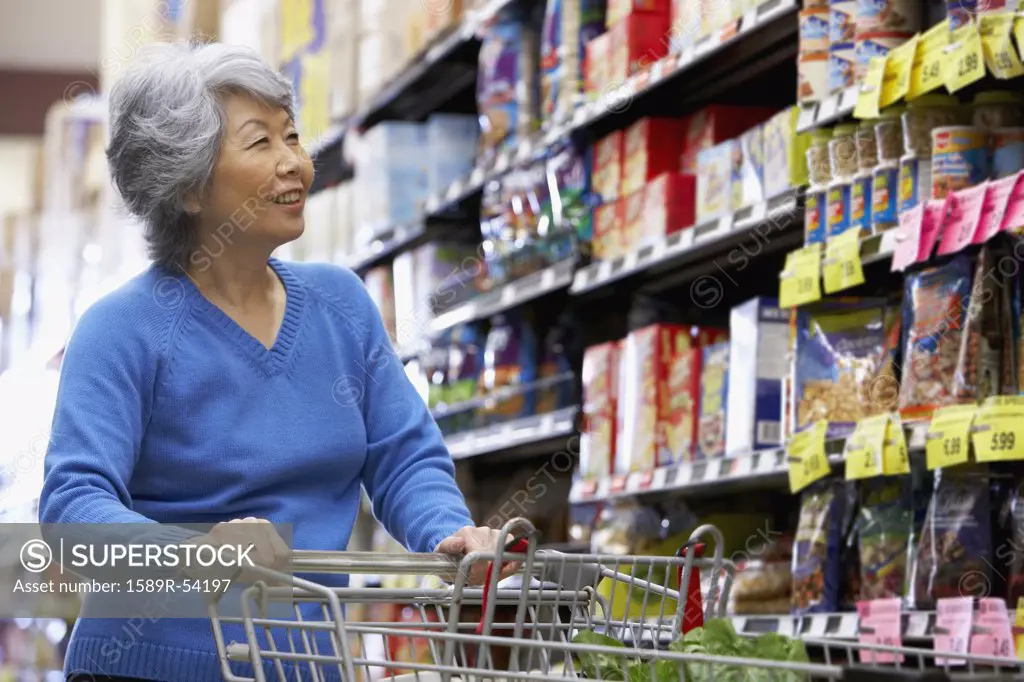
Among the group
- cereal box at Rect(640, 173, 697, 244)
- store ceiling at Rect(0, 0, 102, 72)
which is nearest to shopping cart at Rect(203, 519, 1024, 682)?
cereal box at Rect(640, 173, 697, 244)

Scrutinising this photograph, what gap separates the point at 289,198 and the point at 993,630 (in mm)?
1172

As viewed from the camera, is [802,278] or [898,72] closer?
[898,72]

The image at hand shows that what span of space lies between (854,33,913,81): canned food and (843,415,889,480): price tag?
1.89 ft

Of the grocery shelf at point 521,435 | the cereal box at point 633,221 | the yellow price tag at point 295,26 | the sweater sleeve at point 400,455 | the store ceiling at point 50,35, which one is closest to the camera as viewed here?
the sweater sleeve at point 400,455

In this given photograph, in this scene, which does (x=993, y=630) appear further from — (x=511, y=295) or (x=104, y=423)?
(x=511, y=295)

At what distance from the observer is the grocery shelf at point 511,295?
12.7 feet

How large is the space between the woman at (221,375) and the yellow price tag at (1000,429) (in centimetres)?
77

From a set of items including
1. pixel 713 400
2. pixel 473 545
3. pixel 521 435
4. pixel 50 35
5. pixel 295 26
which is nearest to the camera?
pixel 473 545

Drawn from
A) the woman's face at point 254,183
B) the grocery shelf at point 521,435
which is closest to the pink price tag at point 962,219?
the woman's face at point 254,183

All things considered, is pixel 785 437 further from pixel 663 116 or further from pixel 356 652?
pixel 356 652

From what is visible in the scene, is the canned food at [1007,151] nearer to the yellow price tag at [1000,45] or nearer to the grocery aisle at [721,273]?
the grocery aisle at [721,273]

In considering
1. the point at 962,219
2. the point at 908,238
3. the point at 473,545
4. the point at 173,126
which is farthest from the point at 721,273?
the point at 473,545

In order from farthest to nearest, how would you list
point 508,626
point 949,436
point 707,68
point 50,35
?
point 50,35, point 707,68, point 949,436, point 508,626

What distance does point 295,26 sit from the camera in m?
5.98
